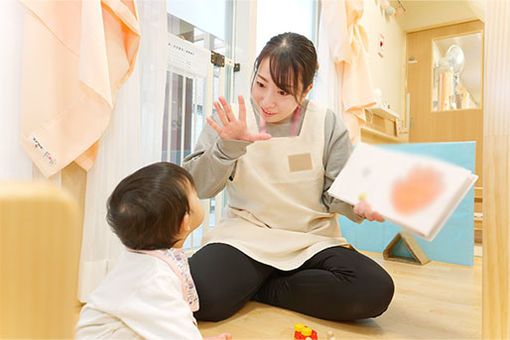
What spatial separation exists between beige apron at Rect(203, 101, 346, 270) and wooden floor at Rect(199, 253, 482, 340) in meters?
0.11

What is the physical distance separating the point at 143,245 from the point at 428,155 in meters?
0.39

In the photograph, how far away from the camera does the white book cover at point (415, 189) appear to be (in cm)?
35

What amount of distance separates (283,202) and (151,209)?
33 centimetres

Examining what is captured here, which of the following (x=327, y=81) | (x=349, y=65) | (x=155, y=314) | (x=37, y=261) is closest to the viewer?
(x=37, y=261)

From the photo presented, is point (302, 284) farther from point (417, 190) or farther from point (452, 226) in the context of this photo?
point (417, 190)

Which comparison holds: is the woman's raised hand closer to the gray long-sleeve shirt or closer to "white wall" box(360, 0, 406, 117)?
the gray long-sleeve shirt

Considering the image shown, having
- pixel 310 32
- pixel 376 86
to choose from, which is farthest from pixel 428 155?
pixel 310 32

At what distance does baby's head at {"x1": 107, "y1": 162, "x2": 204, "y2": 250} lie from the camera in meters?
0.52

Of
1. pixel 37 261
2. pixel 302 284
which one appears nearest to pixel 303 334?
pixel 302 284

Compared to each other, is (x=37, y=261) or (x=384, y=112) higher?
(x=384, y=112)

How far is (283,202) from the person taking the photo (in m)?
0.79

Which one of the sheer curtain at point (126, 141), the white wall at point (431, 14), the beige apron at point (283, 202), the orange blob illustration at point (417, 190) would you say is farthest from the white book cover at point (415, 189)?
the sheer curtain at point (126, 141)

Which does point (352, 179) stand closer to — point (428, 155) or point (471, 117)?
point (428, 155)

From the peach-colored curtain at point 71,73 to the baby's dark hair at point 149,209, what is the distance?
0.20m
